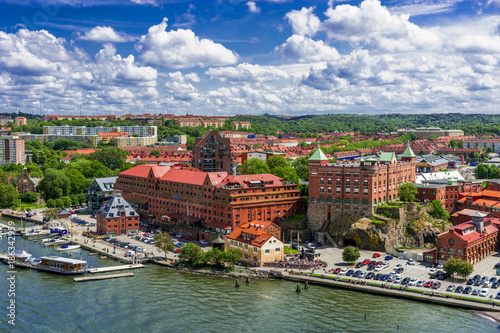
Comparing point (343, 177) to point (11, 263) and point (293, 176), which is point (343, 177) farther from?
point (11, 263)

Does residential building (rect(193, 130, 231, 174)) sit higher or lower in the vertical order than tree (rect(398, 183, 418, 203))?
higher

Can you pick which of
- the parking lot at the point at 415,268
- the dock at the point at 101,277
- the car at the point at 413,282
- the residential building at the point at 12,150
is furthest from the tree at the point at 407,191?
the residential building at the point at 12,150

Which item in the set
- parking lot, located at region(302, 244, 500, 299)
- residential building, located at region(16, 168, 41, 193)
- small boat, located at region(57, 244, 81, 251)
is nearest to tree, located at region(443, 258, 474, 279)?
parking lot, located at region(302, 244, 500, 299)

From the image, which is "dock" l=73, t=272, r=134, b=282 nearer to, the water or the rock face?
the water

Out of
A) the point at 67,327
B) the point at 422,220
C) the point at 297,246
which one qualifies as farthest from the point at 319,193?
the point at 67,327

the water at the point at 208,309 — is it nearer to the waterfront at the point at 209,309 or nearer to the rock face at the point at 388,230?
the waterfront at the point at 209,309

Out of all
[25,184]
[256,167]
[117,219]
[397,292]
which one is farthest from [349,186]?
[25,184]

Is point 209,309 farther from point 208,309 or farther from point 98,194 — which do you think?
point 98,194
